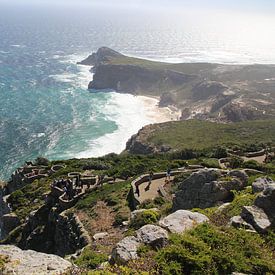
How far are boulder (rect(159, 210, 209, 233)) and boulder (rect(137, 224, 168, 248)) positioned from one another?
2.18 feet

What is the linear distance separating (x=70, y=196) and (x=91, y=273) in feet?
82.4

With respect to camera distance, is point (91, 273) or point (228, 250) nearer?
point (91, 273)

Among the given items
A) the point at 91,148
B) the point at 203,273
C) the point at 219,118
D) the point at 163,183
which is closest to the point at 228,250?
the point at 203,273

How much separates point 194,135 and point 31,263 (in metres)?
79.4

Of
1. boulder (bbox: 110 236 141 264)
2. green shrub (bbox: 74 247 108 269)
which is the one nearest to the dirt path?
green shrub (bbox: 74 247 108 269)

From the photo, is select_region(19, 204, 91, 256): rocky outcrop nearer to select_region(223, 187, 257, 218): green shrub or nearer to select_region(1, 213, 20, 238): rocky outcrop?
select_region(1, 213, 20, 238): rocky outcrop

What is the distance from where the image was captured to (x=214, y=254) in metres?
13.9

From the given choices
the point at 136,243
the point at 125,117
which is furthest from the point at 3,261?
the point at 125,117

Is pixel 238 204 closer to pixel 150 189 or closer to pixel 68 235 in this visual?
pixel 68 235

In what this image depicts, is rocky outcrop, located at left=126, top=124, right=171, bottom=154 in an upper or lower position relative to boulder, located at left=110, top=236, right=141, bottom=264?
lower

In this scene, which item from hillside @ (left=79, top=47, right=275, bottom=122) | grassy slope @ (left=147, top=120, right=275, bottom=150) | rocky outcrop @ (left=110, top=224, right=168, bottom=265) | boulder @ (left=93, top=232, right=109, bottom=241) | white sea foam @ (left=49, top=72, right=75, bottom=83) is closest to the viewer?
rocky outcrop @ (left=110, top=224, right=168, bottom=265)

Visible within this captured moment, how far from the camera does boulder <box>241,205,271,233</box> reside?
641 inches

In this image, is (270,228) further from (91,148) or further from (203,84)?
(203,84)

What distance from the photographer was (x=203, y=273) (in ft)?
43.4
